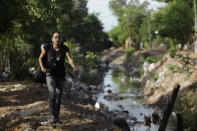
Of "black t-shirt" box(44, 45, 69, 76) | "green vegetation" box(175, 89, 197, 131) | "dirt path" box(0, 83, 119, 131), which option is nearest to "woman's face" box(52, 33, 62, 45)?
"black t-shirt" box(44, 45, 69, 76)

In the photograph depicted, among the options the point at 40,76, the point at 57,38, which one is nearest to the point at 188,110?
the point at 40,76

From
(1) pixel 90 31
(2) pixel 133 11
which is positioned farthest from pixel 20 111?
(2) pixel 133 11

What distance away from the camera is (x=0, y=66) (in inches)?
581

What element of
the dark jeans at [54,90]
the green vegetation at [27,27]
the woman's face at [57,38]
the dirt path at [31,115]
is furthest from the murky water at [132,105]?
the woman's face at [57,38]

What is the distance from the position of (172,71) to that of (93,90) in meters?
5.93

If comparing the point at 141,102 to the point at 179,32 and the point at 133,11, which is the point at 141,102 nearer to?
the point at 179,32

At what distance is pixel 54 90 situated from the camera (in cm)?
601

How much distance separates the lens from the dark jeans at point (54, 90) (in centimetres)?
596

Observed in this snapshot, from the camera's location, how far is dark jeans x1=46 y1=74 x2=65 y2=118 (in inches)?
235

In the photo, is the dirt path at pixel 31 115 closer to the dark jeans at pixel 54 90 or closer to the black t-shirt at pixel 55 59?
the dark jeans at pixel 54 90

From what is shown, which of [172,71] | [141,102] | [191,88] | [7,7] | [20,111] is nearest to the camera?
[7,7]

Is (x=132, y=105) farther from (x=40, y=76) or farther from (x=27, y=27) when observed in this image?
(x=40, y=76)

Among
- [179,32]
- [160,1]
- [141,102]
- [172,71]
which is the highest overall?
[160,1]

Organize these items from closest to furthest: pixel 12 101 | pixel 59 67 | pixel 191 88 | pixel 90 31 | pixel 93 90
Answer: pixel 59 67 < pixel 12 101 < pixel 191 88 < pixel 93 90 < pixel 90 31
